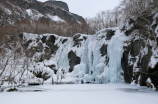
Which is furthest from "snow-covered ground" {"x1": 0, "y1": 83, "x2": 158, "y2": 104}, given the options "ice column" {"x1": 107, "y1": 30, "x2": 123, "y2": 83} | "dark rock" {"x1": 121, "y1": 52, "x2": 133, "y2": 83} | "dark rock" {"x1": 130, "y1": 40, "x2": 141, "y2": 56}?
"ice column" {"x1": 107, "y1": 30, "x2": 123, "y2": 83}

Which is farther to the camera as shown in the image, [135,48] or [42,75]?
[42,75]

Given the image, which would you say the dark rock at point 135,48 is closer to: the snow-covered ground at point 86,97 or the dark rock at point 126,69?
the dark rock at point 126,69

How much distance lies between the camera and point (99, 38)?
18.5 meters

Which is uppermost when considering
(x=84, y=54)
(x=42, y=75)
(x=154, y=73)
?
(x=84, y=54)

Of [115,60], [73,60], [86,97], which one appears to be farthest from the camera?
[73,60]

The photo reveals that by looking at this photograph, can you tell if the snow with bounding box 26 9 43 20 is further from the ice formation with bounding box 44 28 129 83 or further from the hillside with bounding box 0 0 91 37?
the ice formation with bounding box 44 28 129 83

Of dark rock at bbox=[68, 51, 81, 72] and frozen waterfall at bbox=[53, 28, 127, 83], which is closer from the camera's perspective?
frozen waterfall at bbox=[53, 28, 127, 83]

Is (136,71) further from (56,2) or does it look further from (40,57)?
(56,2)

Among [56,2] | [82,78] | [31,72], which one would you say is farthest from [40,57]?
[56,2]

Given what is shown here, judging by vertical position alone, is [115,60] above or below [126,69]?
above

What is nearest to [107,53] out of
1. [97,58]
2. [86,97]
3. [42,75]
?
[97,58]

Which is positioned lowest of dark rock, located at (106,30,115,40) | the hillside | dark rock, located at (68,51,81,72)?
dark rock, located at (68,51,81,72)

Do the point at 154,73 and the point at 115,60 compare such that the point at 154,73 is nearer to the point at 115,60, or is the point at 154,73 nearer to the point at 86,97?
the point at 86,97

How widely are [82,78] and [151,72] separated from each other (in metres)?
10.8
